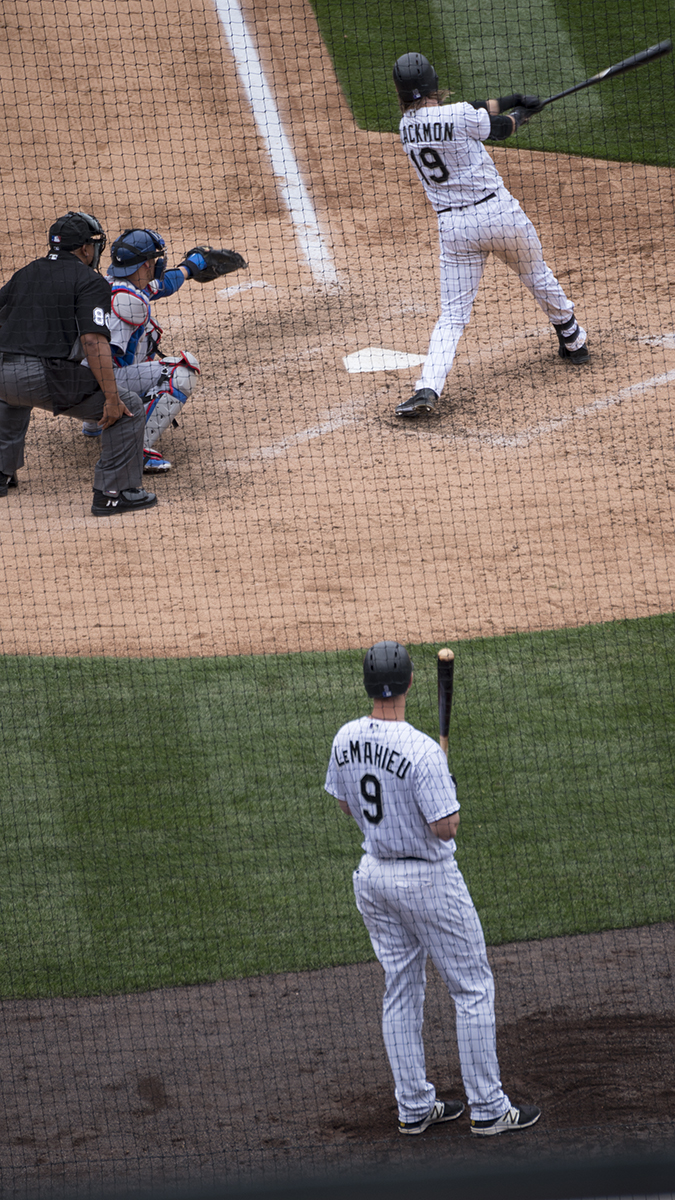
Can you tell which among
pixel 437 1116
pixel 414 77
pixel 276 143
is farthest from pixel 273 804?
pixel 276 143

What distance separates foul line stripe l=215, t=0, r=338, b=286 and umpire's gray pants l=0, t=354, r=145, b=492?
3314mm

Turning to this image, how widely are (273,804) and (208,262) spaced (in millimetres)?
4457

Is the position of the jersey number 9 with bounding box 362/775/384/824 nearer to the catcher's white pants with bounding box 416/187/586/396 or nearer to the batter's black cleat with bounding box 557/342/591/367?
the catcher's white pants with bounding box 416/187/586/396

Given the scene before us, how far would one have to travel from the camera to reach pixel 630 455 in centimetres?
761

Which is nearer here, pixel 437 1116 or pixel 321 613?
pixel 437 1116

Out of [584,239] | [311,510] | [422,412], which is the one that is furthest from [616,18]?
[311,510]

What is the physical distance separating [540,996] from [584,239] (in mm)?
7647

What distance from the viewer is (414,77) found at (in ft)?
25.5

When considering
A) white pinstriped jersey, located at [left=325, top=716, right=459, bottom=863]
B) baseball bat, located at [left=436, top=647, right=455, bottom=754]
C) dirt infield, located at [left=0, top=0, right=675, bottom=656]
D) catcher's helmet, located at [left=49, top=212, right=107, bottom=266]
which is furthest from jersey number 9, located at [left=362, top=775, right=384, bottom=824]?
catcher's helmet, located at [left=49, top=212, right=107, bottom=266]

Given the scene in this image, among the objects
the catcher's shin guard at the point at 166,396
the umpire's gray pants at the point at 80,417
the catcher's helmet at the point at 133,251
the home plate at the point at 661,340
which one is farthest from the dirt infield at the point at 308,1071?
the home plate at the point at 661,340

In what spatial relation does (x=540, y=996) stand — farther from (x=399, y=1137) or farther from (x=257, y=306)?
(x=257, y=306)

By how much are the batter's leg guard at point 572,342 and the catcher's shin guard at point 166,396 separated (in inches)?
97.3

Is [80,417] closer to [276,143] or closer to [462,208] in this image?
[462,208]

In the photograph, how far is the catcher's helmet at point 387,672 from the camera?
11.8 ft
